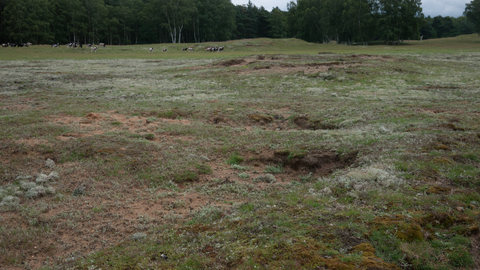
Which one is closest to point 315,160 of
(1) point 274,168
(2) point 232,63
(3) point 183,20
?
(1) point 274,168

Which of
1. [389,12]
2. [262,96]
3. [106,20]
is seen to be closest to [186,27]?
[106,20]

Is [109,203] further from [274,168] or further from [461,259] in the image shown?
[461,259]

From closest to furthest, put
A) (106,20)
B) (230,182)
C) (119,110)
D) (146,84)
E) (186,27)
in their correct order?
(230,182) → (119,110) → (146,84) → (106,20) → (186,27)

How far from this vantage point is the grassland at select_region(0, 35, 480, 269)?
5.68m

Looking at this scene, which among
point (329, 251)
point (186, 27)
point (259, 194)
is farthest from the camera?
point (186, 27)

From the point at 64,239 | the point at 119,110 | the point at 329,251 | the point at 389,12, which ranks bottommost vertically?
the point at 64,239

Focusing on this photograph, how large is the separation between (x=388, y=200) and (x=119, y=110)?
1579 centimetres

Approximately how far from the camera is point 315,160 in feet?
35.8

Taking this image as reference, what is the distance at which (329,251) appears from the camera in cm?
534

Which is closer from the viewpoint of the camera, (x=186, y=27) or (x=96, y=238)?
(x=96, y=238)

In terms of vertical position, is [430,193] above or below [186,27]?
below

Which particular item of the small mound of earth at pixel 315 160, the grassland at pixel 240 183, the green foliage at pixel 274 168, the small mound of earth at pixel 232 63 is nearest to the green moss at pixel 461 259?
the grassland at pixel 240 183

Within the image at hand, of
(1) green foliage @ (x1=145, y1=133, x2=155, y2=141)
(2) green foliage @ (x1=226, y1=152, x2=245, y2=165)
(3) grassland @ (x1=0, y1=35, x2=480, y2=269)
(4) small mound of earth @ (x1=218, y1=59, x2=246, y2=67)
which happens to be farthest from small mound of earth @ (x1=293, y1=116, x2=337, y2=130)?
(4) small mound of earth @ (x1=218, y1=59, x2=246, y2=67)

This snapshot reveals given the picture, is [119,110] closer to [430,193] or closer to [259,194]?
[259,194]
